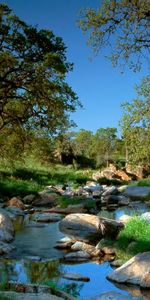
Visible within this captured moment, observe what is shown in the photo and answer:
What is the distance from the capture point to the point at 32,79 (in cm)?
2422

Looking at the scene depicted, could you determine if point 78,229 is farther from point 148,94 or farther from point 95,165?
point 95,165

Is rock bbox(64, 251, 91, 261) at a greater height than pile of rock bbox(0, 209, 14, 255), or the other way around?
pile of rock bbox(0, 209, 14, 255)

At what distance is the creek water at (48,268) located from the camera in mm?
10766

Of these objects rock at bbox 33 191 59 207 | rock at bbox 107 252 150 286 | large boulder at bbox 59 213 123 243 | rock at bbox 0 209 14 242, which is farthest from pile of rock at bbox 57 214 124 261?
rock at bbox 33 191 59 207

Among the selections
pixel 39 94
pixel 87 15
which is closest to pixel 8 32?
pixel 39 94

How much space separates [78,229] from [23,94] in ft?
35.6

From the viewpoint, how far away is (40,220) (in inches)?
870

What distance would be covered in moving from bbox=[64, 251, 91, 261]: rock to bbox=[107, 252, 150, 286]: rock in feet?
7.15

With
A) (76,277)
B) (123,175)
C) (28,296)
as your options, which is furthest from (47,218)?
(123,175)

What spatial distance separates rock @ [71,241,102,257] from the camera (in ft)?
46.9

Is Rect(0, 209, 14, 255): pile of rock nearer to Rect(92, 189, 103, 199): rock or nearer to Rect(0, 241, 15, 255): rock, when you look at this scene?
Rect(0, 241, 15, 255): rock

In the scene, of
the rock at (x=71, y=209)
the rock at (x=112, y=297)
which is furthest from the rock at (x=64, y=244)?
the rock at (x=71, y=209)

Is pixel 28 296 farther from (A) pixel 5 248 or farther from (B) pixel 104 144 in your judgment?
(B) pixel 104 144

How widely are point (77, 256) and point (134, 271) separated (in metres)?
2.98
